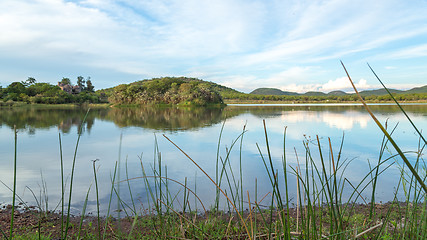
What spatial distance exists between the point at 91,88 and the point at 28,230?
224 ft

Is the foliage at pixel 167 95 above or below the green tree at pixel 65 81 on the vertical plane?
below

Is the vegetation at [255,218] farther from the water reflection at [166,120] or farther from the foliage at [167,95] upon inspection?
the foliage at [167,95]

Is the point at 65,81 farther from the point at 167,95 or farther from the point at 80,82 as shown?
the point at 167,95

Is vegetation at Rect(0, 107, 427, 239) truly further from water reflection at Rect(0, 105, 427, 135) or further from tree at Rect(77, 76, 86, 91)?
tree at Rect(77, 76, 86, 91)

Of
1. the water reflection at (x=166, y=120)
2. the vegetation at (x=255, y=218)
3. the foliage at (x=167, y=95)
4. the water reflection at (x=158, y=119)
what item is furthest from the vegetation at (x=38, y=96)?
the vegetation at (x=255, y=218)

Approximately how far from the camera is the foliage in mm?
38531

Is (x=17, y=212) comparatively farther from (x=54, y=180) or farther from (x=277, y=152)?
(x=277, y=152)

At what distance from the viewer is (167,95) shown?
40.7 metres

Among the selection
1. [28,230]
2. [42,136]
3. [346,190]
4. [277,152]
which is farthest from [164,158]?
[42,136]

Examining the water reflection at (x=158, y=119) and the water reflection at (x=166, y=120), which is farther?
the water reflection at (x=166, y=120)

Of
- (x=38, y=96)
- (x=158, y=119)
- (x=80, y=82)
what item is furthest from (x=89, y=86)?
(x=158, y=119)

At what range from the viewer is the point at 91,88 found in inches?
2496

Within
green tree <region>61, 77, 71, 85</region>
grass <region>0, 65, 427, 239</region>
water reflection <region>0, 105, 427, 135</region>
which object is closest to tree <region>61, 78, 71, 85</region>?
green tree <region>61, 77, 71, 85</region>

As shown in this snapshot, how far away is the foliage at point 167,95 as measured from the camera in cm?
3853
